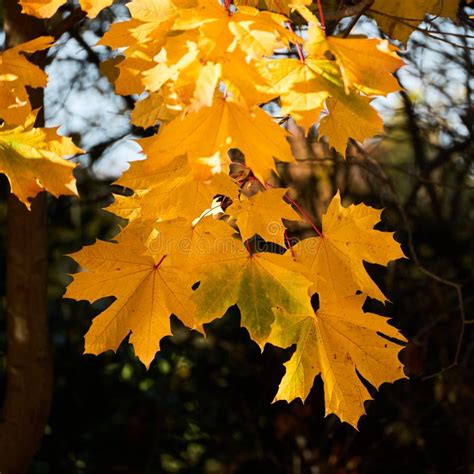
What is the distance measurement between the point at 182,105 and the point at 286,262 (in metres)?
→ 0.37

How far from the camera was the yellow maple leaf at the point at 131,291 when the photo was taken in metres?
1.27

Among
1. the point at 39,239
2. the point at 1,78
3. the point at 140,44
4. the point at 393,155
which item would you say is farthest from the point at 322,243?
the point at 393,155

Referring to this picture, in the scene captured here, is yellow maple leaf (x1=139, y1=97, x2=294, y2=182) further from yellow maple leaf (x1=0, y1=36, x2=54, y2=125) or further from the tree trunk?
the tree trunk

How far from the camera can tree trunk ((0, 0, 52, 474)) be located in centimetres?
200

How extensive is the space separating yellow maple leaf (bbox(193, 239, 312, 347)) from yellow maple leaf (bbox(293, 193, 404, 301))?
0.09 meters

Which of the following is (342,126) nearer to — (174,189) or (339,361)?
(174,189)

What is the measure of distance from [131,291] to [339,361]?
396 mm

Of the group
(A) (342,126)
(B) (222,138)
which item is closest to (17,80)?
(B) (222,138)

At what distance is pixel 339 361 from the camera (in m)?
1.31

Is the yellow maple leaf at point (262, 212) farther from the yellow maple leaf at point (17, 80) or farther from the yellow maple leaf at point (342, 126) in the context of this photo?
the yellow maple leaf at point (17, 80)

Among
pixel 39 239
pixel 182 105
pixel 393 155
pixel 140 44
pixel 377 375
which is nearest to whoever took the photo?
pixel 182 105

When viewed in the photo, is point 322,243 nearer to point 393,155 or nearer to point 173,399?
point 173,399

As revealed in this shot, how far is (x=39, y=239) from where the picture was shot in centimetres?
202

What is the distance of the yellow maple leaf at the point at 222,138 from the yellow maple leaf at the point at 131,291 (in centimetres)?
32
